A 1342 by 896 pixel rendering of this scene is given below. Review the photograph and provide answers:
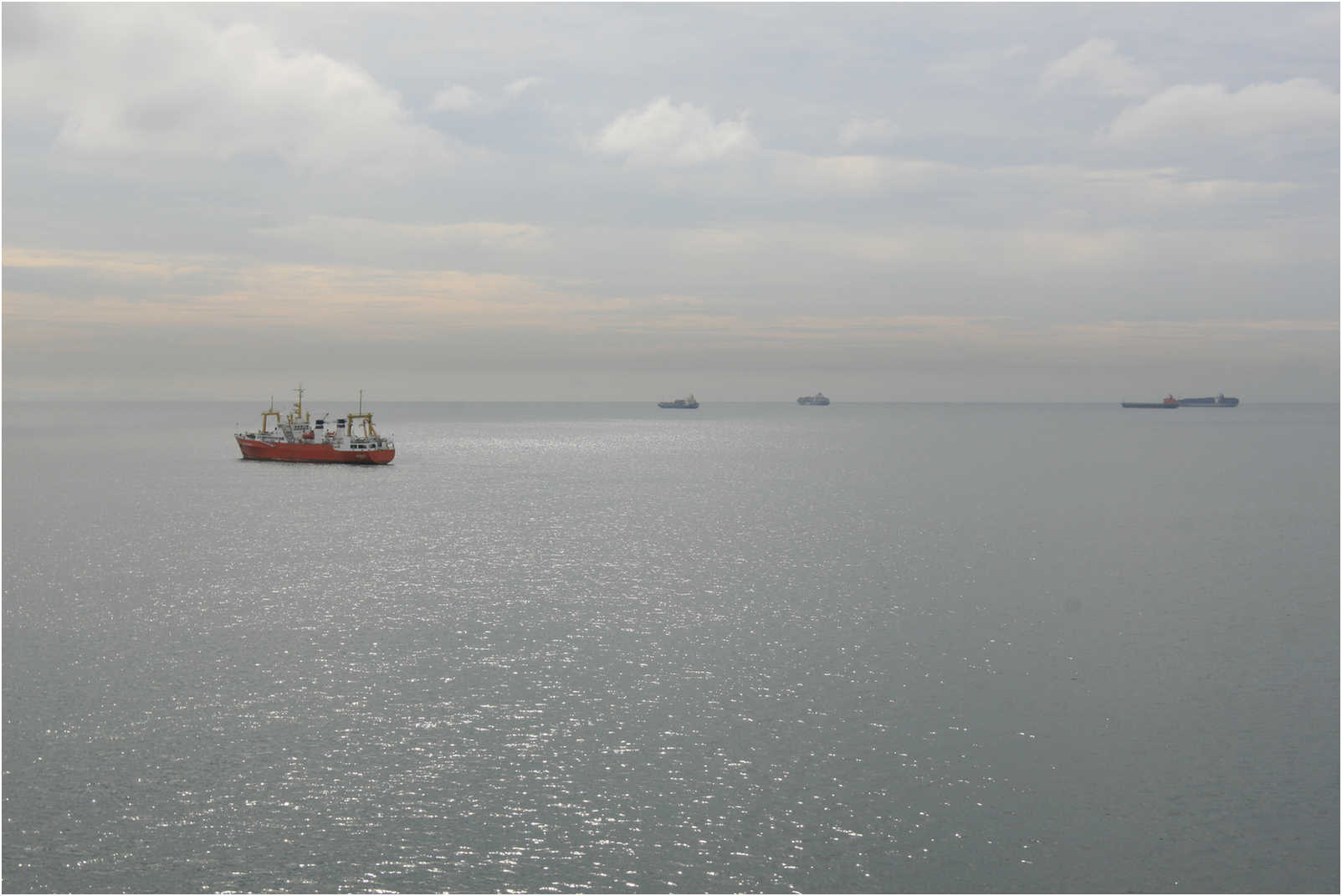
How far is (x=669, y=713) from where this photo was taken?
42469 mm

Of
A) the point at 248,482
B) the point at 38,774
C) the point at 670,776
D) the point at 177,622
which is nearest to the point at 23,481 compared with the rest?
the point at 248,482

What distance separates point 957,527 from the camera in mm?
99125

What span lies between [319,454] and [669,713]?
5586 inches

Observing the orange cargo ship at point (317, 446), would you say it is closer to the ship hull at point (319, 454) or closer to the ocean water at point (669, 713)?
the ship hull at point (319, 454)

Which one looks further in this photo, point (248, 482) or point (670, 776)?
point (248, 482)

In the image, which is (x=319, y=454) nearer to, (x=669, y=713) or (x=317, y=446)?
(x=317, y=446)

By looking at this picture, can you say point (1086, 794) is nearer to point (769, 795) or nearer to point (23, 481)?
point (769, 795)

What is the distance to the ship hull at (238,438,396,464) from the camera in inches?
6594

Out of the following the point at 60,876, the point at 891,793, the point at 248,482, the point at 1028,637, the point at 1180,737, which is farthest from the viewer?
the point at 248,482

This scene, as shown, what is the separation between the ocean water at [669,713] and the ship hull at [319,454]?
3039 inches

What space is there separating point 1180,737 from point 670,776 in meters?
21.9

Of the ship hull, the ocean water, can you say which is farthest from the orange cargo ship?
the ocean water

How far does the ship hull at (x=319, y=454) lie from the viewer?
167500mm

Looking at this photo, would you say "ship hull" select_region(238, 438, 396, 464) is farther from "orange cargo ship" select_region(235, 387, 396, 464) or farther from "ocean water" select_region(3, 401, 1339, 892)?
"ocean water" select_region(3, 401, 1339, 892)
